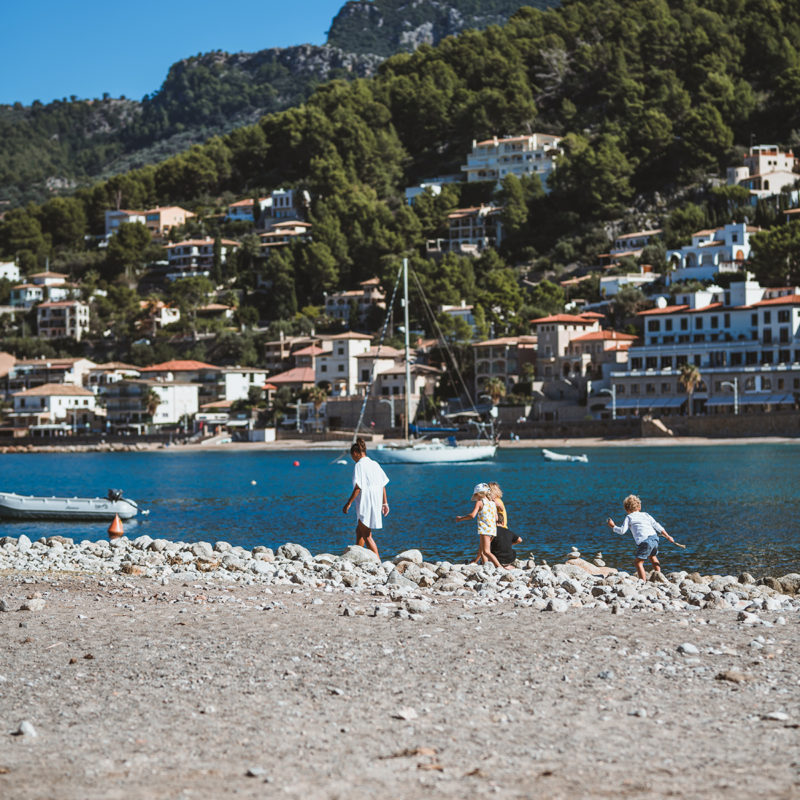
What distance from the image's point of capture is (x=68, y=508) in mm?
32656

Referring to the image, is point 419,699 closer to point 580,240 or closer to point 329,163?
point 580,240

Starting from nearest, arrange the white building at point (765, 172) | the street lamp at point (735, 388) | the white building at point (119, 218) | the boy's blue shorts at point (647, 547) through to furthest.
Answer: the boy's blue shorts at point (647, 547), the street lamp at point (735, 388), the white building at point (765, 172), the white building at point (119, 218)

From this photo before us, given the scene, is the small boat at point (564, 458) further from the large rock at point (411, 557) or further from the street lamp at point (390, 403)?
the large rock at point (411, 557)

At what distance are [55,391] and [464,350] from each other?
36329mm

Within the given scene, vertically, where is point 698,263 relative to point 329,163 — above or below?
below

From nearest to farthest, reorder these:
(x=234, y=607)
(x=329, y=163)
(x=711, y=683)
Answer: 1. (x=711, y=683)
2. (x=234, y=607)
3. (x=329, y=163)

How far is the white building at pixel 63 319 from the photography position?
129m

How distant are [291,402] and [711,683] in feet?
302

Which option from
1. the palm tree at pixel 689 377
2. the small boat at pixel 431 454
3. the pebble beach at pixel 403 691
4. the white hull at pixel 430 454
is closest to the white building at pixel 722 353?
the palm tree at pixel 689 377

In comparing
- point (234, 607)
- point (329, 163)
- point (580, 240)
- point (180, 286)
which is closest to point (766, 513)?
point (234, 607)

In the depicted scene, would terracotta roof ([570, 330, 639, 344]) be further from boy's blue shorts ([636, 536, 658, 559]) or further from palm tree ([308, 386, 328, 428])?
boy's blue shorts ([636, 536, 658, 559])

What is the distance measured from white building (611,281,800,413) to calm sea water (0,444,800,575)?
11451 millimetres

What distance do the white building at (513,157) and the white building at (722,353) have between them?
52.3 m

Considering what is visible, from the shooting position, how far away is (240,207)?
154125 mm
